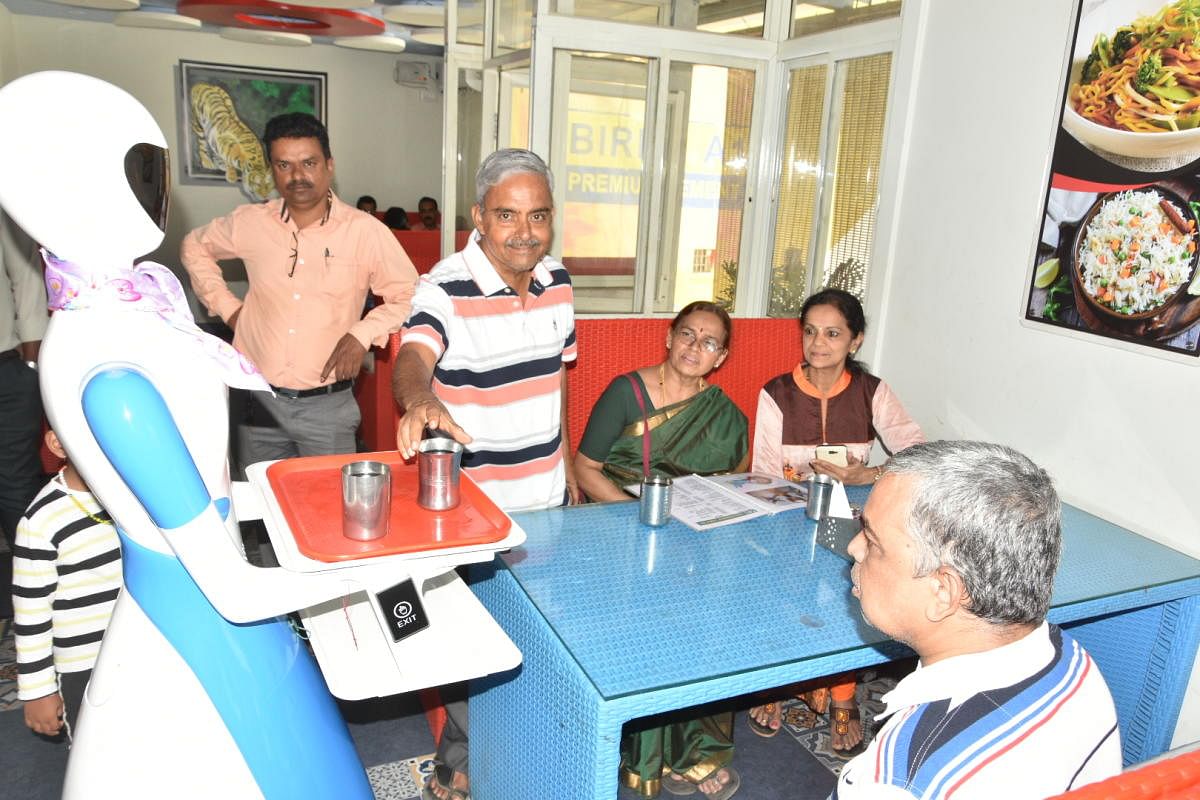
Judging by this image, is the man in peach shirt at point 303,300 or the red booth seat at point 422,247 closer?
the man in peach shirt at point 303,300

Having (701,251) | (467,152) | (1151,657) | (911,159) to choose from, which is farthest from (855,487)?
(467,152)

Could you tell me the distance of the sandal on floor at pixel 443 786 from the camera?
7.32ft

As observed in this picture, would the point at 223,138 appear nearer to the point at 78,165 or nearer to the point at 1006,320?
the point at 1006,320

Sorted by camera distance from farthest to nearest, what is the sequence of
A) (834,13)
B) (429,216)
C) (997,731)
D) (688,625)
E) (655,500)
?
1. (429,216)
2. (834,13)
3. (655,500)
4. (688,625)
5. (997,731)

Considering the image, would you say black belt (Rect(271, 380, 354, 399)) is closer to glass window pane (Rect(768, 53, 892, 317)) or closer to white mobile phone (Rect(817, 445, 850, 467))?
white mobile phone (Rect(817, 445, 850, 467))

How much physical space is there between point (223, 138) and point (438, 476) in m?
9.59

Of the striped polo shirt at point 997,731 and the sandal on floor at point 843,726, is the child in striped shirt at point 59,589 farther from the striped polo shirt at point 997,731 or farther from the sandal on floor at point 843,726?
the sandal on floor at point 843,726

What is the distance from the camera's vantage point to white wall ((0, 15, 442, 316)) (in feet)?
30.0

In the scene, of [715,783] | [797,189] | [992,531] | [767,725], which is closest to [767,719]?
[767,725]

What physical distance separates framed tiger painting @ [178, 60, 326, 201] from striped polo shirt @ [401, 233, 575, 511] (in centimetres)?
852

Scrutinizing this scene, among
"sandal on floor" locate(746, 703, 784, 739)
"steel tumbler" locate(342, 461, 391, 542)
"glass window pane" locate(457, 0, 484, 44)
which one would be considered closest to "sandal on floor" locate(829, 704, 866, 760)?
"sandal on floor" locate(746, 703, 784, 739)

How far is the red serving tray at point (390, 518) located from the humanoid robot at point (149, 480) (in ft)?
0.13

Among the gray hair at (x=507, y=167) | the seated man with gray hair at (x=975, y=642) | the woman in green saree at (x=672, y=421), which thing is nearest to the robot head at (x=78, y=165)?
the gray hair at (x=507, y=167)

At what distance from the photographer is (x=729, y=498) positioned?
229 cm
